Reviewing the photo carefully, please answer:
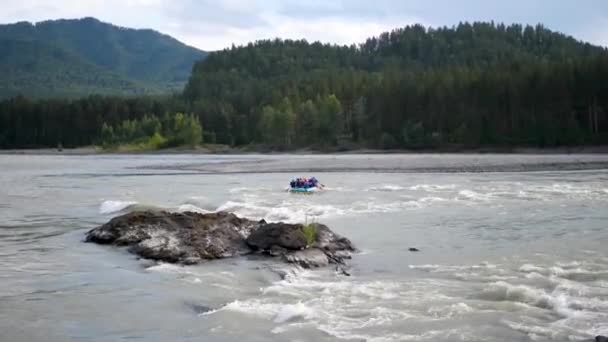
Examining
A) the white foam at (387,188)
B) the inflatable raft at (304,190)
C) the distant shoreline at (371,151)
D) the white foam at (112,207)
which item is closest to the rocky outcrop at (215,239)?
the white foam at (112,207)

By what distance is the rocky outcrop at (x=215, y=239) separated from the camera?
59.0ft

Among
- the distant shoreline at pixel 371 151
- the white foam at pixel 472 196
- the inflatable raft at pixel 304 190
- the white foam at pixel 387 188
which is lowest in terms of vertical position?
the white foam at pixel 472 196

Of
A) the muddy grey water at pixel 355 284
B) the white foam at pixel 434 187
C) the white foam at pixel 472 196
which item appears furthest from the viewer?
the white foam at pixel 434 187

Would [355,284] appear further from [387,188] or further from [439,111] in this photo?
[439,111]

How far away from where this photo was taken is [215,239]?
19156mm

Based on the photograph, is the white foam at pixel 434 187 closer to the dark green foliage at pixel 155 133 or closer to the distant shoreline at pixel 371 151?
the distant shoreline at pixel 371 151

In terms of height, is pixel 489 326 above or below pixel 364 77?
below

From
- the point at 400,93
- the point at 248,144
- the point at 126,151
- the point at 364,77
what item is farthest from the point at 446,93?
the point at 126,151

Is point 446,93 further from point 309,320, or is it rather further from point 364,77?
point 309,320

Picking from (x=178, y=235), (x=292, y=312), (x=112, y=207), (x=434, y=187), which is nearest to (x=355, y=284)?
(x=292, y=312)

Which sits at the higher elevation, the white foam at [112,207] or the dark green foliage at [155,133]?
the dark green foliage at [155,133]

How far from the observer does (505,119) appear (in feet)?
380

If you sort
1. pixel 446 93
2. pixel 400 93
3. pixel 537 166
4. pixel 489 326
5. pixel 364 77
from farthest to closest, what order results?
pixel 364 77
pixel 400 93
pixel 446 93
pixel 537 166
pixel 489 326

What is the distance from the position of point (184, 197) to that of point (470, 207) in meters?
17.2
